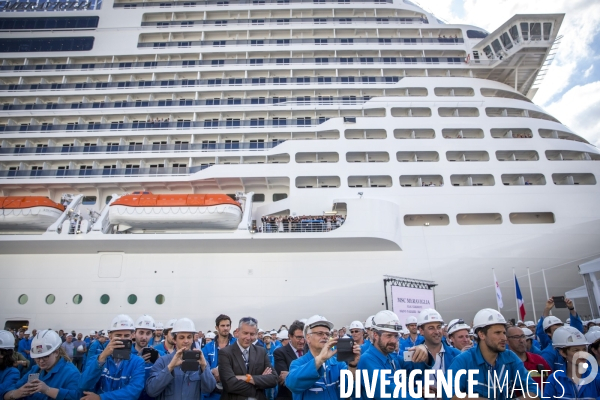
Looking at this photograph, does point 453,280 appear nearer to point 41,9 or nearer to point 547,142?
point 547,142

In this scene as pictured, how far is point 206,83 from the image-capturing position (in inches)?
795

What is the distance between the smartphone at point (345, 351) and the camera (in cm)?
283

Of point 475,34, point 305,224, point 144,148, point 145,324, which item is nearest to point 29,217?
point 144,148

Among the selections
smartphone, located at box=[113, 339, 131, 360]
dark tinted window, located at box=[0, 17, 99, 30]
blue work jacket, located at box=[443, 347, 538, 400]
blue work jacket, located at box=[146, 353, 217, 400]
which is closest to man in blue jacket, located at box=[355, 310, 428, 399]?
Result: blue work jacket, located at box=[443, 347, 538, 400]

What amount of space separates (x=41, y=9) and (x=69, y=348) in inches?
976

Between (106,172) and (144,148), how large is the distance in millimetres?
1962

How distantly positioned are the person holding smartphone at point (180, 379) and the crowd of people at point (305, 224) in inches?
411

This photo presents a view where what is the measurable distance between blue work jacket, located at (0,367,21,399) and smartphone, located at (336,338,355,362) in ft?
10.6

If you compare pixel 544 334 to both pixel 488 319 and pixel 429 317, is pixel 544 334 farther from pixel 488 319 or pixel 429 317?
pixel 488 319

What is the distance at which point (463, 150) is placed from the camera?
1692 cm

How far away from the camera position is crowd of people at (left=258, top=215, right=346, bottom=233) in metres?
14.2

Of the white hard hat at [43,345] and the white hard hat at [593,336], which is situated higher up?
the white hard hat at [593,336]

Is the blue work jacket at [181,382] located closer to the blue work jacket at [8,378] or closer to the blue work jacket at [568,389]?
the blue work jacket at [8,378]

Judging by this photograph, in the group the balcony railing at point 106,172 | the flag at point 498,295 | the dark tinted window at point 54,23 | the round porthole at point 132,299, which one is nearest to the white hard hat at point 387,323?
the flag at point 498,295
